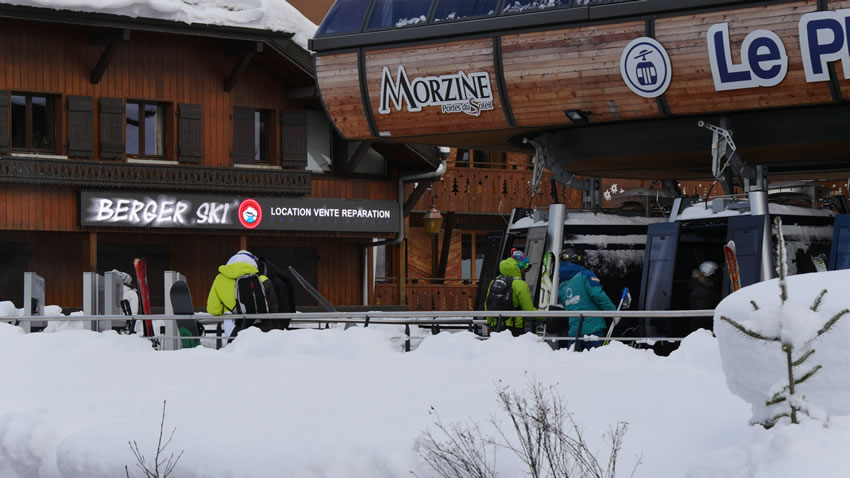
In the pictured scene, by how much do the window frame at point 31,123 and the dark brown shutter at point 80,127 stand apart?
35 cm

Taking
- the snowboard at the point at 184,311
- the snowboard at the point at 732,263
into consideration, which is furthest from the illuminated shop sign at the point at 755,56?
the snowboard at the point at 184,311

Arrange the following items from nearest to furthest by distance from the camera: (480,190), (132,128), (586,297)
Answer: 1. (586,297)
2. (132,128)
3. (480,190)

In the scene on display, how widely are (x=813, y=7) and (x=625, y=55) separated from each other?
269 centimetres

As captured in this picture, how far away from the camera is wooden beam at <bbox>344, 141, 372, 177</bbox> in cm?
2966

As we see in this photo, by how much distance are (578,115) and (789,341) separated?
1328 cm

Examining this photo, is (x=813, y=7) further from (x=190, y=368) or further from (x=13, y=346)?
(x=13, y=346)

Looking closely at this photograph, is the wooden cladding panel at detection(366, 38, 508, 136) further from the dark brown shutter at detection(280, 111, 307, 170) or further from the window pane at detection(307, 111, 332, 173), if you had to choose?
the window pane at detection(307, 111, 332, 173)

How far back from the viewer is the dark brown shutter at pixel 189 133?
2872 cm

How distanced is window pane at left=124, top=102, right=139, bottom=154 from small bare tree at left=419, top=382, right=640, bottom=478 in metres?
21.7

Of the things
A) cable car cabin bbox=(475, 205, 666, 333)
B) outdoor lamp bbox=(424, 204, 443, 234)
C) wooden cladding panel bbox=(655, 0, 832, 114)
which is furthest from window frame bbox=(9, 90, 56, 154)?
wooden cladding panel bbox=(655, 0, 832, 114)

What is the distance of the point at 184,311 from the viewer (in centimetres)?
1723

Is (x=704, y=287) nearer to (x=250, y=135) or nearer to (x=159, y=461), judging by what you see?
(x=159, y=461)

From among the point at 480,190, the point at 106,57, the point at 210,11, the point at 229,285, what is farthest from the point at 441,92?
the point at 480,190

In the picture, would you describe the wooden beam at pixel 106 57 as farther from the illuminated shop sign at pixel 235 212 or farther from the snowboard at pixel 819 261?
the snowboard at pixel 819 261
